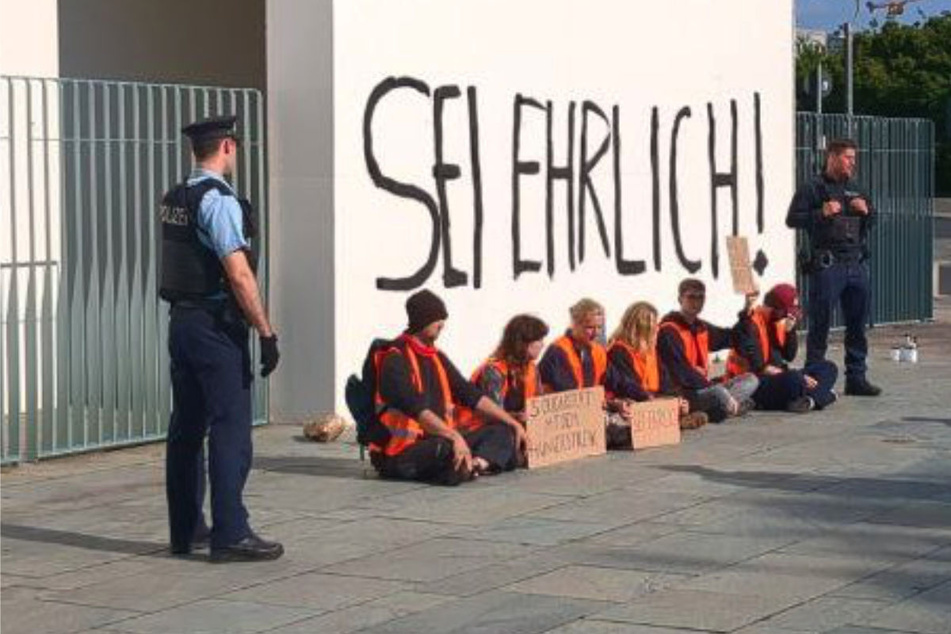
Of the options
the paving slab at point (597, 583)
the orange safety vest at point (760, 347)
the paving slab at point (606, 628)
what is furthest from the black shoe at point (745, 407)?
the paving slab at point (606, 628)

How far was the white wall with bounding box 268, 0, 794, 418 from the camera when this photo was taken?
1364 centimetres

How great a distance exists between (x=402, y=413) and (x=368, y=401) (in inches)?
9.7

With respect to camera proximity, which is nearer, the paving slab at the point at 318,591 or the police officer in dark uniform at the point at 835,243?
the paving slab at the point at 318,591

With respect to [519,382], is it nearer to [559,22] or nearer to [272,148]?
[272,148]

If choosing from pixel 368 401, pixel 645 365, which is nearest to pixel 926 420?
pixel 645 365

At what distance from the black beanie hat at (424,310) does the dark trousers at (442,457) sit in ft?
2.07

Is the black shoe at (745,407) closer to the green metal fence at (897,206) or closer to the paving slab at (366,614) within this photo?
the paving slab at (366,614)

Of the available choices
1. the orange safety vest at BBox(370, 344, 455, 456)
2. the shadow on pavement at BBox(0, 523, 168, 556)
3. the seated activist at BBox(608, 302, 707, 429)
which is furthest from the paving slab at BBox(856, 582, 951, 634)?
the seated activist at BBox(608, 302, 707, 429)

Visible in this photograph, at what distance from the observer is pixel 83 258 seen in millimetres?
12461

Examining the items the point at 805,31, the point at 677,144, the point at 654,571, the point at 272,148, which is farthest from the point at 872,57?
the point at 654,571

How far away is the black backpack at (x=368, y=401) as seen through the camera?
11.1m

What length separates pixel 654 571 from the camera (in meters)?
8.77

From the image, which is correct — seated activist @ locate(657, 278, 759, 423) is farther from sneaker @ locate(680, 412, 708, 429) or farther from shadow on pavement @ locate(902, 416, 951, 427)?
shadow on pavement @ locate(902, 416, 951, 427)

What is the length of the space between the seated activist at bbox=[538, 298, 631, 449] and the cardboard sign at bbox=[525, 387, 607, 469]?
0.16m
